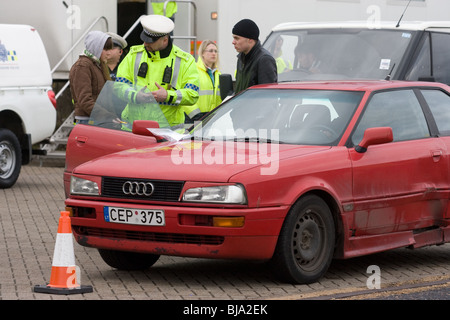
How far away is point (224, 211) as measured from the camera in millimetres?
7637

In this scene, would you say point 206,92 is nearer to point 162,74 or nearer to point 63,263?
point 162,74

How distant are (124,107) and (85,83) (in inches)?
42.5

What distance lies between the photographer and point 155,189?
25.9ft

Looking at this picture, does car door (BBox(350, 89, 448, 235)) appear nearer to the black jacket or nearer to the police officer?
the black jacket

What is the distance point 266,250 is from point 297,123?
1422 millimetres

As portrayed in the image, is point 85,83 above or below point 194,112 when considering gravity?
above

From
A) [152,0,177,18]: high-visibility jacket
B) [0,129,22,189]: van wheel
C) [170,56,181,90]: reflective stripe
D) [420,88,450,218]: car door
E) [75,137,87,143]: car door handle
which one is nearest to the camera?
[420,88,450,218]: car door

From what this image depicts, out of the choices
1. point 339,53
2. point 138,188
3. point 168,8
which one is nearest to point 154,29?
point 138,188

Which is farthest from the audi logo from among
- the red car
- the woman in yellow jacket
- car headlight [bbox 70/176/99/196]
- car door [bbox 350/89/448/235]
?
the woman in yellow jacket

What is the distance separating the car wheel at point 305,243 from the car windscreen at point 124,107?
7.50 feet

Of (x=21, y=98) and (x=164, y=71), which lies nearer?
(x=164, y=71)

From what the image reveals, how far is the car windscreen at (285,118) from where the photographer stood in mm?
8680

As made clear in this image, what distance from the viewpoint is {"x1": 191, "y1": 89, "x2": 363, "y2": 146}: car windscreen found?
868cm
